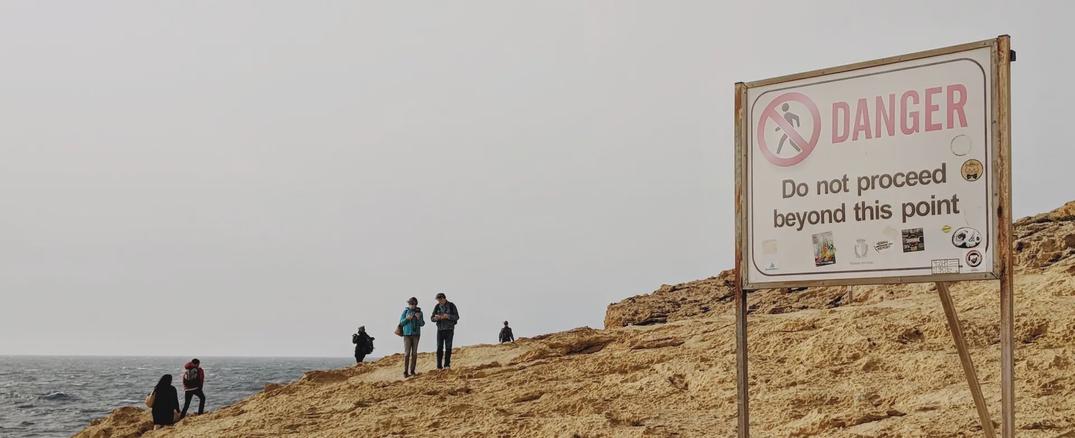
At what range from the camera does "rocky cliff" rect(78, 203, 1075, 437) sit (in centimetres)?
873

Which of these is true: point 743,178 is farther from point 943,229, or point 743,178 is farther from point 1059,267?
point 1059,267

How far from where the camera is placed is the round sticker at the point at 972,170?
5379 millimetres

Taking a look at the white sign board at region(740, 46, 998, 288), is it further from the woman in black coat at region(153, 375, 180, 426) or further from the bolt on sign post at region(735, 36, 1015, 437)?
the woman in black coat at region(153, 375, 180, 426)

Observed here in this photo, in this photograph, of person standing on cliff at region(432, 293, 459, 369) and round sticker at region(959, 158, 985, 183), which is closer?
round sticker at region(959, 158, 985, 183)

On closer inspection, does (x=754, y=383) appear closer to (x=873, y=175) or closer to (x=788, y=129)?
(x=788, y=129)

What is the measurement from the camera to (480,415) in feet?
37.1

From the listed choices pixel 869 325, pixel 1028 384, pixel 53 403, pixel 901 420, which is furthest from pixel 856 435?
pixel 53 403

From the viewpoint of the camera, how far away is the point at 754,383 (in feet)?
35.6

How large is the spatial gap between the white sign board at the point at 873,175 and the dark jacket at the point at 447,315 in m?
11.3

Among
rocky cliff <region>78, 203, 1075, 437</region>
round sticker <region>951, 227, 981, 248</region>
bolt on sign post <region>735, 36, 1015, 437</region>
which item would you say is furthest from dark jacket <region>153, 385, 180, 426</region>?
round sticker <region>951, 227, 981, 248</region>

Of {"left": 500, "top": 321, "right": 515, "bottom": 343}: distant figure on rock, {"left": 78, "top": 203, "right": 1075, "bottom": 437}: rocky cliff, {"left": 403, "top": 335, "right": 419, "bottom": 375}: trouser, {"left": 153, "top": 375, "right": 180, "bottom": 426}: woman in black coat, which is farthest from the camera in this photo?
{"left": 500, "top": 321, "right": 515, "bottom": 343}: distant figure on rock

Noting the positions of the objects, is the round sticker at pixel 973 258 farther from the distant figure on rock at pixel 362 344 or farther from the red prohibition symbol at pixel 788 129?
the distant figure on rock at pixel 362 344

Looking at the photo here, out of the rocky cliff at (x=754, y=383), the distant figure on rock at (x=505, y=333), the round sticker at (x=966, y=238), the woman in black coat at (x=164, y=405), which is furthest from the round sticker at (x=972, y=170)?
the distant figure on rock at (x=505, y=333)

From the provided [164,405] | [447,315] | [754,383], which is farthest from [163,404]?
[754,383]
